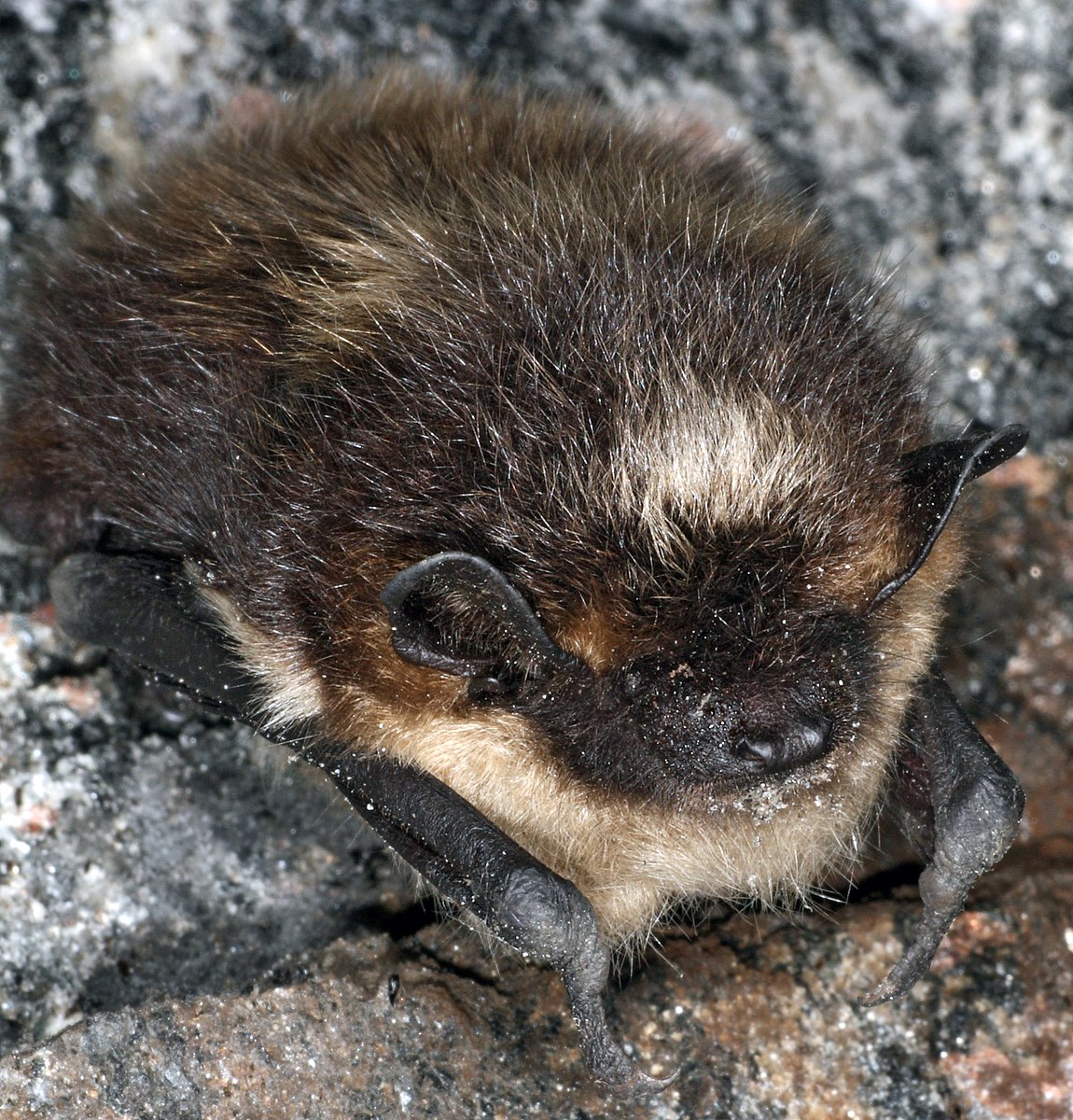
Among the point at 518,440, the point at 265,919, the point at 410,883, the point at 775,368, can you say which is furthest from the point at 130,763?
the point at 775,368

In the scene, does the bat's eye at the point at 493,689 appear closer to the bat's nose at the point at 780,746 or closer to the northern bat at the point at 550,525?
the northern bat at the point at 550,525

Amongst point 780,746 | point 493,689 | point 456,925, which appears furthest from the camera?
point 456,925

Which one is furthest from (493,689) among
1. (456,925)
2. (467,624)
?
(456,925)

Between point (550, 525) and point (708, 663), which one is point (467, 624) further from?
point (708, 663)

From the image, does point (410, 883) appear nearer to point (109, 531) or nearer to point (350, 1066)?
point (350, 1066)

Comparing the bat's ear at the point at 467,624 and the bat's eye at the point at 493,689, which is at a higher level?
the bat's ear at the point at 467,624

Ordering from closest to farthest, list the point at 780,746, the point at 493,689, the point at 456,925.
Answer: the point at 780,746 < the point at 493,689 < the point at 456,925

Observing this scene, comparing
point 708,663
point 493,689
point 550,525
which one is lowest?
point 493,689

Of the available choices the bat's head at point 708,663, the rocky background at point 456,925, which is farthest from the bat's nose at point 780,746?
the rocky background at point 456,925
